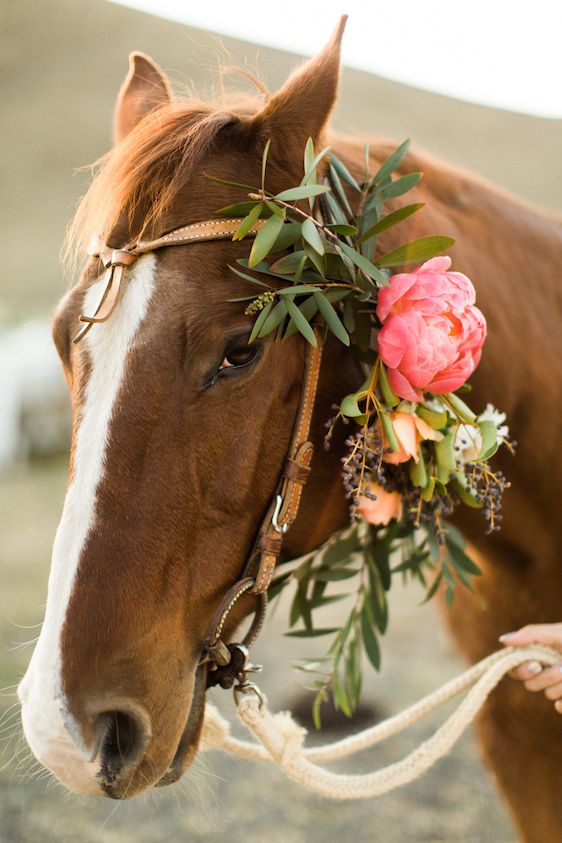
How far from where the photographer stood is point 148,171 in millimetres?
1528

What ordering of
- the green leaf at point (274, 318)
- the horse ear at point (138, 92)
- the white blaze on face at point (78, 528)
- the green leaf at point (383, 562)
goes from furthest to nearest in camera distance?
1. the green leaf at point (383, 562)
2. the horse ear at point (138, 92)
3. the green leaf at point (274, 318)
4. the white blaze on face at point (78, 528)

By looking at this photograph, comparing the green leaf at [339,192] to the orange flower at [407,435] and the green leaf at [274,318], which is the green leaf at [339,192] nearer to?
the green leaf at [274,318]

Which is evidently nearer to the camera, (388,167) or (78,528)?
(78,528)

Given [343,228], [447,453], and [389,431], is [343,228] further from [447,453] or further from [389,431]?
[447,453]

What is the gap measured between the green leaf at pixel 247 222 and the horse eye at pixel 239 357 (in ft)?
0.70

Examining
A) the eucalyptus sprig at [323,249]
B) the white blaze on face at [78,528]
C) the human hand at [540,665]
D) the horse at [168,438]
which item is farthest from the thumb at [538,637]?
the white blaze on face at [78,528]

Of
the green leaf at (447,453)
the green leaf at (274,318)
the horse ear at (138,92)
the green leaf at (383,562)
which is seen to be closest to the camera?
the green leaf at (274,318)

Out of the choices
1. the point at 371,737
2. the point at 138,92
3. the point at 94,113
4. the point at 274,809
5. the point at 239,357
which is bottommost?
the point at 274,809

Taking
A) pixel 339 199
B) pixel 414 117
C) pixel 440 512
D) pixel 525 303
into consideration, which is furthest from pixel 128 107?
pixel 414 117

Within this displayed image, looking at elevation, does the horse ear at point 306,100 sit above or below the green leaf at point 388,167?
above

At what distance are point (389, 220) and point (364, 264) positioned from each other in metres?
0.11

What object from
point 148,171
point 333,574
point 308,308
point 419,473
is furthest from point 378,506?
point 148,171

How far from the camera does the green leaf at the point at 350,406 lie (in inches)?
59.7

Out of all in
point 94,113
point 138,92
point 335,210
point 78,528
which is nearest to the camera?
point 78,528
